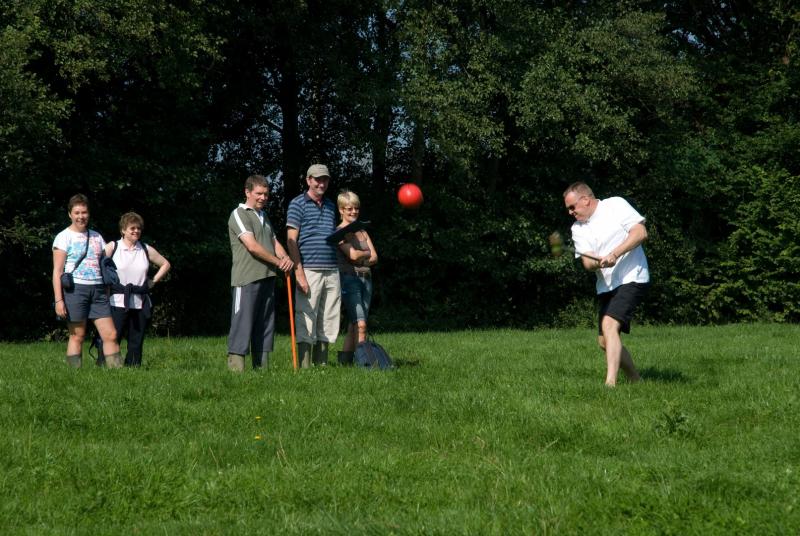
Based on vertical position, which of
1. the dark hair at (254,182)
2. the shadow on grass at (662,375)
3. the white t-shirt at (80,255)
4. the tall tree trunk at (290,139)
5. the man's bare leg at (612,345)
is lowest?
the shadow on grass at (662,375)

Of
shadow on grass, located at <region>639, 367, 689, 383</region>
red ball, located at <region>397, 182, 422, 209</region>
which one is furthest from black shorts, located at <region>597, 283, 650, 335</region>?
red ball, located at <region>397, 182, 422, 209</region>

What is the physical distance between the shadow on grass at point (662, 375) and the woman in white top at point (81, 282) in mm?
5346

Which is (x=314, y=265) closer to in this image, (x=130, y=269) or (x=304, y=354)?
(x=304, y=354)

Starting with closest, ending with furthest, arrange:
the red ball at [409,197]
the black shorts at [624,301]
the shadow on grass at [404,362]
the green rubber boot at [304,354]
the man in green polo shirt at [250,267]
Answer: the black shorts at [624,301], the man in green polo shirt at [250,267], the green rubber boot at [304,354], the shadow on grass at [404,362], the red ball at [409,197]

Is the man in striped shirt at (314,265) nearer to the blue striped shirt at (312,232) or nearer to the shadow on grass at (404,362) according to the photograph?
the blue striped shirt at (312,232)

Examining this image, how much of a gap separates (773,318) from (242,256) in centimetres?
1967

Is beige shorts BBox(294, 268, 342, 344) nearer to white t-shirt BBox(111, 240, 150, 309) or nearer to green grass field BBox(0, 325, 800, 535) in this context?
green grass field BBox(0, 325, 800, 535)

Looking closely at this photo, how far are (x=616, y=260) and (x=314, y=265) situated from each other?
3085 millimetres

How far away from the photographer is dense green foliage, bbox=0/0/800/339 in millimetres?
20406

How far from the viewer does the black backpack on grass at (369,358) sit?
9844 mm

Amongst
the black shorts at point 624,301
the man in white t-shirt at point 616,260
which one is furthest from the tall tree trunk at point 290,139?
the black shorts at point 624,301

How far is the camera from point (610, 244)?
8570 mm

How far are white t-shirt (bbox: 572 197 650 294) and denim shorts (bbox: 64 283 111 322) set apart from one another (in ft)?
15.9

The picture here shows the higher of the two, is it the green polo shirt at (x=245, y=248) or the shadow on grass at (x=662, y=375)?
the green polo shirt at (x=245, y=248)
